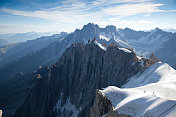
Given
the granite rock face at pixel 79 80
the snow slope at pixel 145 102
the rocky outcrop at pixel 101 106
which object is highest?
the snow slope at pixel 145 102

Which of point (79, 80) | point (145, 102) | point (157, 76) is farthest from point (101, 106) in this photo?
point (79, 80)

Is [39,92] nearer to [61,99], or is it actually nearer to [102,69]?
[61,99]

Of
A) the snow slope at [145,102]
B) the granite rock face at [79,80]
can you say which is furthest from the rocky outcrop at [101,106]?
the granite rock face at [79,80]

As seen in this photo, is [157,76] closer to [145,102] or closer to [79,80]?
[145,102]

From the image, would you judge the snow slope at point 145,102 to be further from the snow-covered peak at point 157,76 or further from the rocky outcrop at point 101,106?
the snow-covered peak at point 157,76

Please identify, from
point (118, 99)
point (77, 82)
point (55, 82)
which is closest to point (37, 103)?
point (55, 82)

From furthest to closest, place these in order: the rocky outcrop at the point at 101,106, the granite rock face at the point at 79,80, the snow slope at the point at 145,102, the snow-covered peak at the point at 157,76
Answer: the granite rock face at the point at 79,80 → the snow-covered peak at the point at 157,76 → the rocky outcrop at the point at 101,106 → the snow slope at the point at 145,102

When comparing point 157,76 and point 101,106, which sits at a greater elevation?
point 157,76

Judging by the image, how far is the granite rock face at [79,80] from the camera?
77500 mm

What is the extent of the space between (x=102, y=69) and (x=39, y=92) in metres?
63.3

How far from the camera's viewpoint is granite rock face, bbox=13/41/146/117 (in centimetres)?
7750

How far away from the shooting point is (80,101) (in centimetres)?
9694

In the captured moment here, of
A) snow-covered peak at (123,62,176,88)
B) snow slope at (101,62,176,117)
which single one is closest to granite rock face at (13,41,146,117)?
snow-covered peak at (123,62,176,88)

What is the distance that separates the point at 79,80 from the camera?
364ft
